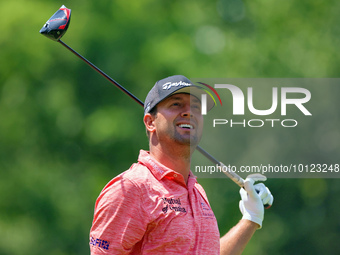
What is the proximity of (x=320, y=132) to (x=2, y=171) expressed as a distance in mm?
5489

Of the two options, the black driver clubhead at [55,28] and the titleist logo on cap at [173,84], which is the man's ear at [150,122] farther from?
the black driver clubhead at [55,28]

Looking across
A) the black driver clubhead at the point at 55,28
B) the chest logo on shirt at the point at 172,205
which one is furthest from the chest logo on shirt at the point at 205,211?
the black driver clubhead at the point at 55,28

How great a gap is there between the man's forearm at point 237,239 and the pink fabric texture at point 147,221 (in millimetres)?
450

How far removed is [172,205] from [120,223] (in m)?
0.29

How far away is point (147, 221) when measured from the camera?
3211 millimetres

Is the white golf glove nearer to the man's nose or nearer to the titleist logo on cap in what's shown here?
the man's nose

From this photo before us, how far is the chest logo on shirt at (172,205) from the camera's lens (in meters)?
3.28

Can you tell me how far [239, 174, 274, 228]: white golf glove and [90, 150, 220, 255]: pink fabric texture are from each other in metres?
0.72

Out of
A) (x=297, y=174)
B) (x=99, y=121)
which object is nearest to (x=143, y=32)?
(x=99, y=121)

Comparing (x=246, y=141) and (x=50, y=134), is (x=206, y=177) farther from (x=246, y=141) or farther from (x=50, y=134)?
(x=50, y=134)
